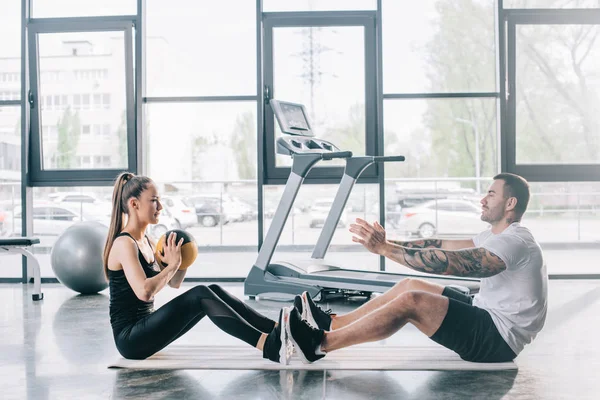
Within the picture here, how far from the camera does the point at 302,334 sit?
2.52 m

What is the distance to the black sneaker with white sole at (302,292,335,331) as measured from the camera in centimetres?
276

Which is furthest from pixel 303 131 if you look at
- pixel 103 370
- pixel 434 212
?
pixel 103 370

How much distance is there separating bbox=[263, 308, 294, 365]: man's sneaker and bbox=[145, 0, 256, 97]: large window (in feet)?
11.4

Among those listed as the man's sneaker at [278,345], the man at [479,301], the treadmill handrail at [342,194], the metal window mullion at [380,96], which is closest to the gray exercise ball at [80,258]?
the treadmill handrail at [342,194]

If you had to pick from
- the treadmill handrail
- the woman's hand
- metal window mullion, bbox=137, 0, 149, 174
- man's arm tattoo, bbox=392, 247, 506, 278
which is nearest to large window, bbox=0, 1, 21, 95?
metal window mullion, bbox=137, 0, 149, 174

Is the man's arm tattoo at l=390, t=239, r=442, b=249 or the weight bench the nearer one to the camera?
the man's arm tattoo at l=390, t=239, r=442, b=249

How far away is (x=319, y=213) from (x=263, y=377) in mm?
3543

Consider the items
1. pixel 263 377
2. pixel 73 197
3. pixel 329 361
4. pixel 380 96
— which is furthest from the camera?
pixel 73 197

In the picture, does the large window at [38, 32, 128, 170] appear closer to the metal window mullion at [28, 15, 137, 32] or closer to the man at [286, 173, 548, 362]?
the metal window mullion at [28, 15, 137, 32]

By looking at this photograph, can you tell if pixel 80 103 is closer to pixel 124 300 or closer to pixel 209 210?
pixel 209 210

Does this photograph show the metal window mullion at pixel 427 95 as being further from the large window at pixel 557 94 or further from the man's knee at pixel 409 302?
the man's knee at pixel 409 302

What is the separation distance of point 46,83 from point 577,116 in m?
4.83

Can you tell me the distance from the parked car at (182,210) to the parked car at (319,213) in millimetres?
1118

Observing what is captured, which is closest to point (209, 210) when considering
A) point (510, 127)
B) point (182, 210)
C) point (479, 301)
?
point (182, 210)
